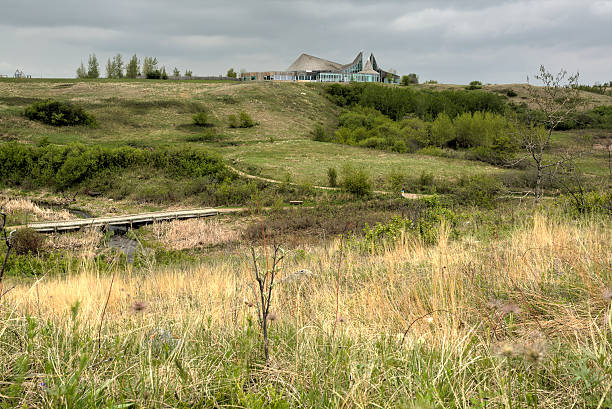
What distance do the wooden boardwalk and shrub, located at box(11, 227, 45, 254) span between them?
1174 millimetres

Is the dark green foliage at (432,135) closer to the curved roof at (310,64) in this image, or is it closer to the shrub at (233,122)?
the shrub at (233,122)

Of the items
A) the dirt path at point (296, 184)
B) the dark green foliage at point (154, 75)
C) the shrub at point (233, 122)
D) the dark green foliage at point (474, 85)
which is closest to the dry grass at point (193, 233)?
the dirt path at point (296, 184)

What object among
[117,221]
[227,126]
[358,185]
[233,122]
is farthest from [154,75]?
[117,221]

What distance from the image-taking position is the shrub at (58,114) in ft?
157

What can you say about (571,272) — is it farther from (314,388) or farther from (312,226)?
(312,226)

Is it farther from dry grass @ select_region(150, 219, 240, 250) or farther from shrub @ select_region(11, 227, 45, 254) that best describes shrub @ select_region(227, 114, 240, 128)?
shrub @ select_region(11, 227, 45, 254)

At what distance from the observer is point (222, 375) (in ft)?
8.39

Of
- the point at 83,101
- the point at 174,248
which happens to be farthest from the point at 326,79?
the point at 174,248

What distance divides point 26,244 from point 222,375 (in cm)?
1856

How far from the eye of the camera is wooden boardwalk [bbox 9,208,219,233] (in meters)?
20.5

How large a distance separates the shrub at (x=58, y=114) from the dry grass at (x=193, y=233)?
3338cm

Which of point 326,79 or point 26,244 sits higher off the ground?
point 326,79

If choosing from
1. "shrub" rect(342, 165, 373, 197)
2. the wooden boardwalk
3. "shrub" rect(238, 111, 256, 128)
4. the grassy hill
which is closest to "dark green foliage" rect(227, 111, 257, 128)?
"shrub" rect(238, 111, 256, 128)

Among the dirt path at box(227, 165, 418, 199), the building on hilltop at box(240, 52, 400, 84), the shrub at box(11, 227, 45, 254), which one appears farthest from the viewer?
the building on hilltop at box(240, 52, 400, 84)
